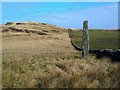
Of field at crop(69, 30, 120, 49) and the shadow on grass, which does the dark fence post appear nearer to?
the shadow on grass

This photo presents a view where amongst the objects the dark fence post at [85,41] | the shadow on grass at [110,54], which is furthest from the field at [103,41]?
the shadow on grass at [110,54]

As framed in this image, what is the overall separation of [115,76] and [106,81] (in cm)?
68

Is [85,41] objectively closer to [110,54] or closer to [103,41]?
[110,54]

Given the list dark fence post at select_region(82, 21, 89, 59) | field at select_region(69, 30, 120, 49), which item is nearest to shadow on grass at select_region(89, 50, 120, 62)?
dark fence post at select_region(82, 21, 89, 59)

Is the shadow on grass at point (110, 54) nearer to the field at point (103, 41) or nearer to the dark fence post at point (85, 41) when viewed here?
the dark fence post at point (85, 41)

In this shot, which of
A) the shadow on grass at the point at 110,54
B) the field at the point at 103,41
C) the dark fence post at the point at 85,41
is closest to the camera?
the shadow on grass at the point at 110,54

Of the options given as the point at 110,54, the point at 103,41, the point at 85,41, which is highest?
the point at 85,41

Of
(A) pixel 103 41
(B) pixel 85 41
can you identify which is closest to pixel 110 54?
(B) pixel 85 41

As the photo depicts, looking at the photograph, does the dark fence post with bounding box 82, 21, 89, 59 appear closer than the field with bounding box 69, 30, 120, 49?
Yes

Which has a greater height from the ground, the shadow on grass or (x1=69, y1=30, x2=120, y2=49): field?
the shadow on grass

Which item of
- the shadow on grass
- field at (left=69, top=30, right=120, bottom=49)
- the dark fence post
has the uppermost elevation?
the dark fence post

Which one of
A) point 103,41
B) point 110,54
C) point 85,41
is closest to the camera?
point 110,54

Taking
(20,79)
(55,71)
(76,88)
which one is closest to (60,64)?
(55,71)

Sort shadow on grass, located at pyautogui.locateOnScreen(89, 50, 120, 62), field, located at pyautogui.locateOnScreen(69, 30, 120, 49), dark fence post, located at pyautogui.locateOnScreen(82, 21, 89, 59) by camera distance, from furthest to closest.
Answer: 1. field, located at pyautogui.locateOnScreen(69, 30, 120, 49)
2. dark fence post, located at pyautogui.locateOnScreen(82, 21, 89, 59)
3. shadow on grass, located at pyautogui.locateOnScreen(89, 50, 120, 62)
